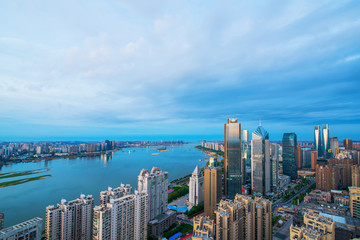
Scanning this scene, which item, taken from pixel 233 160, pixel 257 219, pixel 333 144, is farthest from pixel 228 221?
pixel 333 144

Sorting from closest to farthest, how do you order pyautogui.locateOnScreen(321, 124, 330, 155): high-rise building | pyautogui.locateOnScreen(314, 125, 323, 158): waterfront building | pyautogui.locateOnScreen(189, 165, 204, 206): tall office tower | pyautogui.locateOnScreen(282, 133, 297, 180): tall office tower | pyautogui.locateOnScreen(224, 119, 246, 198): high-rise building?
pyautogui.locateOnScreen(189, 165, 204, 206): tall office tower < pyautogui.locateOnScreen(224, 119, 246, 198): high-rise building < pyautogui.locateOnScreen(282, 133, 297, 180): tall office tower < pyautogui.locateOnScreen(321, 124, 330, 155): high-rise building < pyautogui.locateOnScreen(314, 125, 323, 158): waterfront building

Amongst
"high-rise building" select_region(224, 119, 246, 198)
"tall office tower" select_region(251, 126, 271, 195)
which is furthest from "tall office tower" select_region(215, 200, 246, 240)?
"tall office tower" select_region(251, 126, 271, 195)

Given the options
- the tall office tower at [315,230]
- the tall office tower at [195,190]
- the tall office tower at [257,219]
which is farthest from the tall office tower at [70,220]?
the tall office tower at [315,230]

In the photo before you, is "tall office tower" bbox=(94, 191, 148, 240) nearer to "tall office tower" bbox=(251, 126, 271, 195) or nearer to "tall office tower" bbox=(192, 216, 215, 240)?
"tall office tower" bbox=(192, 216, 215, 240)

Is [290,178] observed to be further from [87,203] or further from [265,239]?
[87,203]

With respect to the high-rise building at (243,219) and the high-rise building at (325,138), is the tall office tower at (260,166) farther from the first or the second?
the high-rise building at (325,138)

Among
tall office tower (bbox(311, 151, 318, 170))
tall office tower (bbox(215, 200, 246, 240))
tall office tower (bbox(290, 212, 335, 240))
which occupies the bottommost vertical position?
tall office tower (bbox(311, 151, 318, 170))

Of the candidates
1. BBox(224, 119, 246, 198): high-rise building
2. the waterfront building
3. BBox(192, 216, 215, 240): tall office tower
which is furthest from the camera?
the waterfront building
